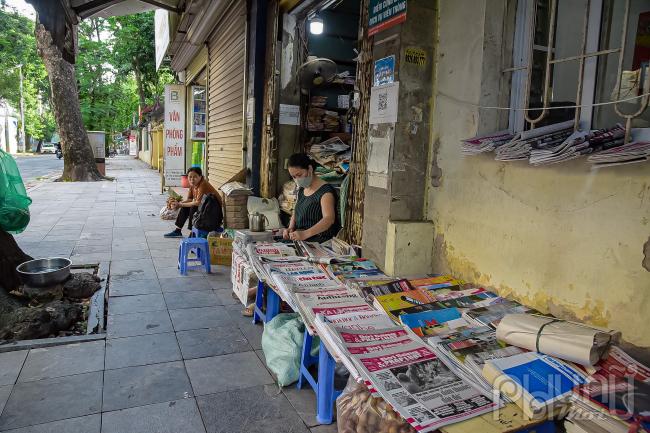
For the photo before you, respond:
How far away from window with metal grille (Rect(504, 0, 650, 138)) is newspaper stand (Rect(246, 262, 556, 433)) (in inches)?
51.7

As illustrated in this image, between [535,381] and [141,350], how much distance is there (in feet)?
8.25

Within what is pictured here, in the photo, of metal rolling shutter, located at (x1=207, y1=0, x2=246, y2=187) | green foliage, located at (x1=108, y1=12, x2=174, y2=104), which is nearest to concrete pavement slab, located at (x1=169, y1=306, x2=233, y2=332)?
metal rolling shutter, located at (x1=207, y1=0, x2=246, y2=187)

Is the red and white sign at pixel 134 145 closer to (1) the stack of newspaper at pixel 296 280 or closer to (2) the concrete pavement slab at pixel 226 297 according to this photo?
(2) the concrete pavement slab at pixel 226 297

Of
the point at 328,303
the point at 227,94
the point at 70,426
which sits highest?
the point at 227,94

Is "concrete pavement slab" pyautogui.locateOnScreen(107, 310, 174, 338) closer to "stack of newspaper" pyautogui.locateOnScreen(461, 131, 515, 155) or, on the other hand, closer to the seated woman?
the seated woman

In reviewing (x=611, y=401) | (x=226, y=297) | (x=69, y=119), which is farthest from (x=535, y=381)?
(x=69, y=119)

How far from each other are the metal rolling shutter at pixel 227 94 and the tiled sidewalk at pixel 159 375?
2.93 meters

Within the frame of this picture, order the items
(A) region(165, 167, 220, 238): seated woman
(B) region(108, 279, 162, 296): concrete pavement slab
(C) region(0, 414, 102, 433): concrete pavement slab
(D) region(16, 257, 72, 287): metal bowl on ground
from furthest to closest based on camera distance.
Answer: (A) region(165, 167, 220, 238): seated woman
(B) region(108, 279, 162, 296): concrete pavement slab
(D) region(16, 257, 72, 287): metal bowl on ground
(C) region(0, 414, 102, 433): concrete pavement slab

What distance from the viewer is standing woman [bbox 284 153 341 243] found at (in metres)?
3.81

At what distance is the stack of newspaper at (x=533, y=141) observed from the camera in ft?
7.22

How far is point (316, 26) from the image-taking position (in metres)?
5.54

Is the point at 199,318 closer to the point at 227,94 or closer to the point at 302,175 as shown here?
the point at 302,175

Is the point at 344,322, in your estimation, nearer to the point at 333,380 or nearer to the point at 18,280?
the point at 333,380

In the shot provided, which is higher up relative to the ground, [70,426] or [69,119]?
[69,119]
